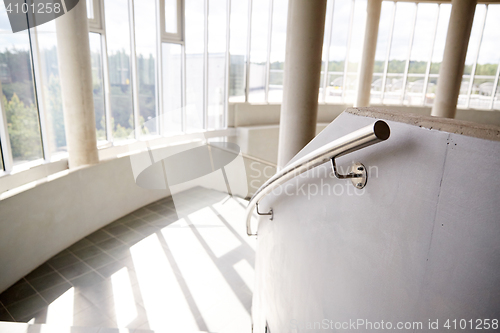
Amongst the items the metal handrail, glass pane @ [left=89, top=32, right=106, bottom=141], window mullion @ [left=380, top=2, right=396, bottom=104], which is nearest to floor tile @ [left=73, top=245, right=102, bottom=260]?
glass pane @ [left=89, top=32, right=106, bottom=141]

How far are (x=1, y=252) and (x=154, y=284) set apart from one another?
6.69 ft

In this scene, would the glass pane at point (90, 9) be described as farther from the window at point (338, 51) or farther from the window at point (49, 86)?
the window at point (338, 51)

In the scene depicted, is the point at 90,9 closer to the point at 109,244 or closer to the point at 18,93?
the point at 18,93

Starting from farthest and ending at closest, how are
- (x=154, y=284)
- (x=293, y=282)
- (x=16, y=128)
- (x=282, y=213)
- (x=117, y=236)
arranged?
(x=117, y=236) < (x=16, y=128) < (x=154, y=284) < (x=282, y=213) < (x=293, y=282)

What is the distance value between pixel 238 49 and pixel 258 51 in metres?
0.81

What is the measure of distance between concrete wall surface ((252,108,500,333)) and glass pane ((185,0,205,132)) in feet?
25.4

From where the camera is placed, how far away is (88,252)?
5.56 metres

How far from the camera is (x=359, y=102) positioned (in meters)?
11.9

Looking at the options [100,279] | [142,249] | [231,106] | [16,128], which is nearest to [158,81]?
[231,106]

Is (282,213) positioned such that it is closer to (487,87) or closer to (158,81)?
(158,81)

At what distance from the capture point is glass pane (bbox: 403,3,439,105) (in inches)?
505

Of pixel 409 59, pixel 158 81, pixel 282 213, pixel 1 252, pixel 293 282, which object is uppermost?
pixel 409 59

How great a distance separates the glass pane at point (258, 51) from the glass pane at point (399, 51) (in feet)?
18.6

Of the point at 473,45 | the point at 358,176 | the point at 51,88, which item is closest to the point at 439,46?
the point at 473,45
